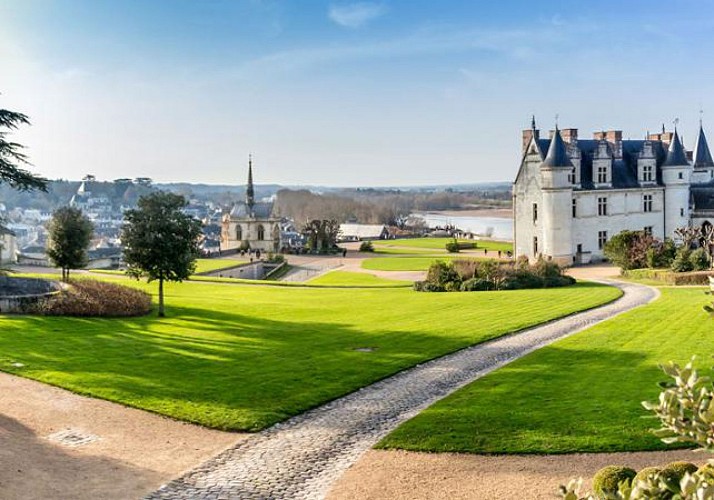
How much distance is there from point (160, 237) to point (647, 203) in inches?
1541

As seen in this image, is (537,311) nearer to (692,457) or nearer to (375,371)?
(375,371)

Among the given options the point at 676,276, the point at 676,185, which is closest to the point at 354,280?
the point at 676,276

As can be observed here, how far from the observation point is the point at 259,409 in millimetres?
14227

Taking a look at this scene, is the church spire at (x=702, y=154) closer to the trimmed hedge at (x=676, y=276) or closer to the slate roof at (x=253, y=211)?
the trimmed hedge at (x=676, y=276)

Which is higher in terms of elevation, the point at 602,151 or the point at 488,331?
the point at 602,151

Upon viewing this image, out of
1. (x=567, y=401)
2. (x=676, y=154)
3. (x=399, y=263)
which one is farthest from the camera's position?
(x=399, y=263)

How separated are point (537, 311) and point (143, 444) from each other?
17.5 meters

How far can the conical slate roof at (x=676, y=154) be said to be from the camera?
52219mm

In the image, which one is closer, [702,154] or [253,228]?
[702,154]

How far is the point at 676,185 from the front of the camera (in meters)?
52.5

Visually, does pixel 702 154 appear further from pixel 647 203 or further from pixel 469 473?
pixel 469 473

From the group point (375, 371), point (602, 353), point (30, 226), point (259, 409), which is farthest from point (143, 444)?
point (30, 226)

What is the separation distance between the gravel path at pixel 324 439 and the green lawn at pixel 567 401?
1.93 feet

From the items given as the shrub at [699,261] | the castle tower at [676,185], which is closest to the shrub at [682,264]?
the shrub at [699,261]
